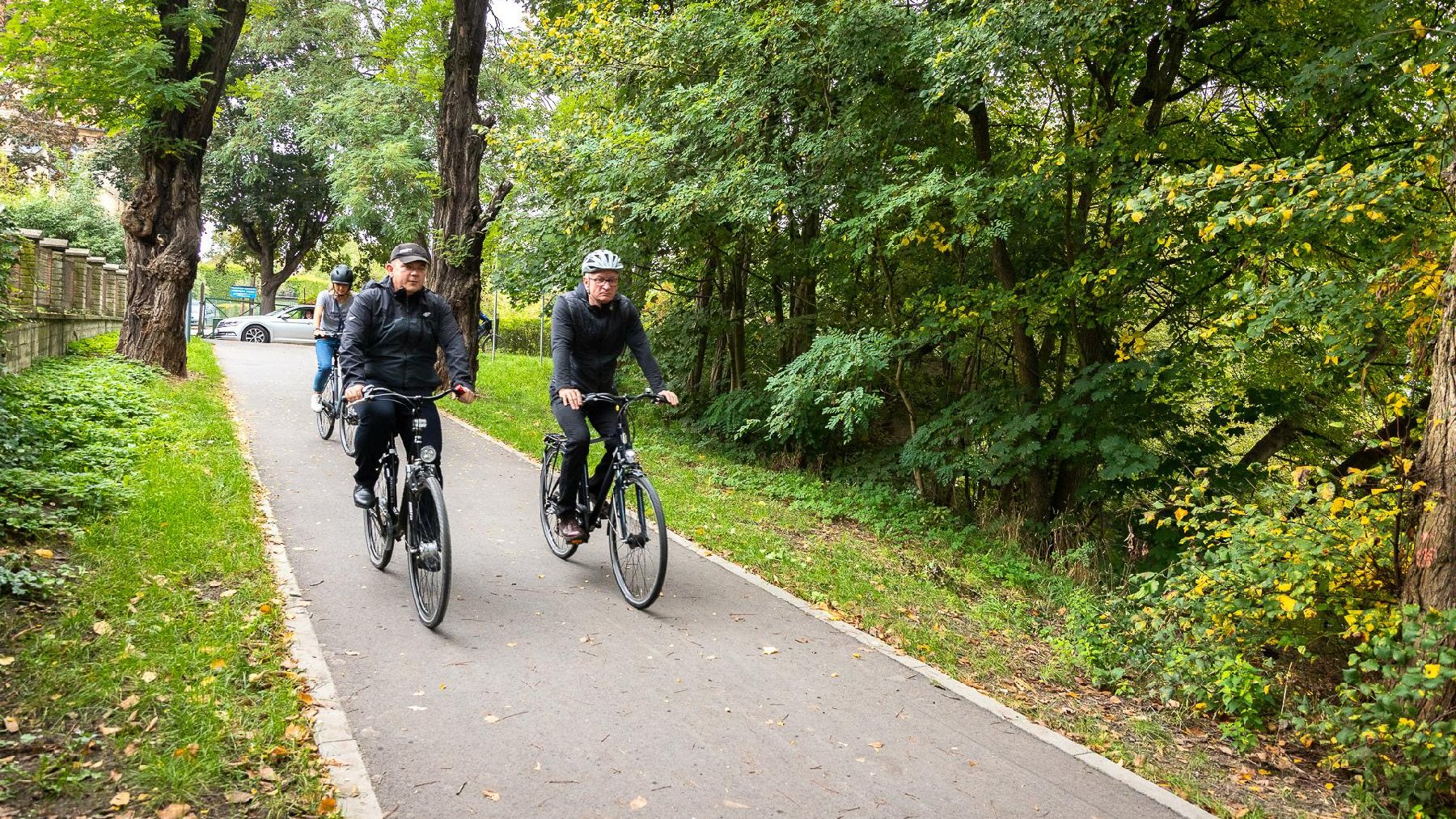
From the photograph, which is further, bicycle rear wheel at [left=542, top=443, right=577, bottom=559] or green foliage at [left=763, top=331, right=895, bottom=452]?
green foliage at [left=763, top=331, right=895, bottom=452]

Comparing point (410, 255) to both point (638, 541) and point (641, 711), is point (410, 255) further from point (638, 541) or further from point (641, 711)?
point (641, 711)

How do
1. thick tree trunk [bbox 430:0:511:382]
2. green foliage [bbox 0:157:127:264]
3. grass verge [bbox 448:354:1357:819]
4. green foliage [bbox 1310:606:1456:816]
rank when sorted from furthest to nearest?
green foliage [bbox 0:157:127:264] → thick tree trunk [bbox 430:0:511:382] → grass verge [bbox 448:354:1357:819] → green foliage [bbox 1310:606:1456:816]

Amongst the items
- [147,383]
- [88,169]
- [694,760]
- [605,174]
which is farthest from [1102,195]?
[88,169]

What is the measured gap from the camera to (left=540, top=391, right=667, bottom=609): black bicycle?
6.04 m

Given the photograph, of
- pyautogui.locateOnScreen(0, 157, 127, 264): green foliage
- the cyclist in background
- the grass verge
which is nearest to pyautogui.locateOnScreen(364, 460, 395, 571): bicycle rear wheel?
the grass verge

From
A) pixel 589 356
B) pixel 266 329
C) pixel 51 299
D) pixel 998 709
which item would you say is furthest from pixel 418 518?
pixel 266 329

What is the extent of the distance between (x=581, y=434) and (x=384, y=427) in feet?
4.02

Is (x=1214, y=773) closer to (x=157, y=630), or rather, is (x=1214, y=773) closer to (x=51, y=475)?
(x=157, y=630)

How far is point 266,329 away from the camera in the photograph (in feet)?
102

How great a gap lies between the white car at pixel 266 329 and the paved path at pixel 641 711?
26793 mm

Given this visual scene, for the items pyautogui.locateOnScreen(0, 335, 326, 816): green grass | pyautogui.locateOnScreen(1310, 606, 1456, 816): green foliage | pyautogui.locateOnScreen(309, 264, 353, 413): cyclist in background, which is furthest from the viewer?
pyautogui.locateOnScreen(309, 264, 353, 413): cyclist in background

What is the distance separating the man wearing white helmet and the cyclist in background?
16.2 feet

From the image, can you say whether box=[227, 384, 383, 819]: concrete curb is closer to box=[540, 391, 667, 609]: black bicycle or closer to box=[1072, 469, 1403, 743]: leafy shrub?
box=[540, 391, 667, 609]: black bicycle

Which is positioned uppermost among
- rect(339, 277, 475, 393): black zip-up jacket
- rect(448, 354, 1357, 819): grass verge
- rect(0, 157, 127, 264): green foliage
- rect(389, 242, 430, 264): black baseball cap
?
rect(0, 157, 127, 264): green foliage
